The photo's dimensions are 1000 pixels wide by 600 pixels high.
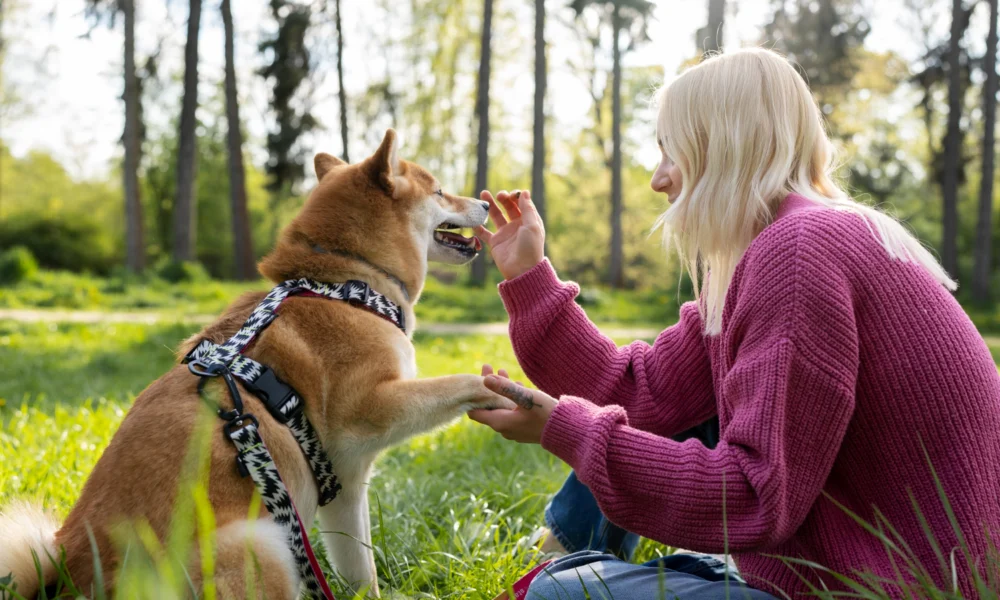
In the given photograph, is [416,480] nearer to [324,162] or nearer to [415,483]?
[415,483]

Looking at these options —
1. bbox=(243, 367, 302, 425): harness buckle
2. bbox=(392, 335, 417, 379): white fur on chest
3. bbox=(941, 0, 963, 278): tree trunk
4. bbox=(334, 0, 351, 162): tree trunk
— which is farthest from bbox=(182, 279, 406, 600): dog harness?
bbox=(941, 0, 963, 278): tree trunk

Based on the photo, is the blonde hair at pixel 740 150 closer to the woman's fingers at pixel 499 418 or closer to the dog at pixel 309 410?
the woman's fingers at pixel 499 418

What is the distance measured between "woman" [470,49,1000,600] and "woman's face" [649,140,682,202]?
172 mm

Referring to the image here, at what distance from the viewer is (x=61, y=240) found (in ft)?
72.0

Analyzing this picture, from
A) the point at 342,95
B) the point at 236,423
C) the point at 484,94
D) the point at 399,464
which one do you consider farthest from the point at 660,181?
the point at 342,95

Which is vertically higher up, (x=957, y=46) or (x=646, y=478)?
(x=957, y=46)

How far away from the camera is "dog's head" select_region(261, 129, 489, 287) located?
8.58 feet

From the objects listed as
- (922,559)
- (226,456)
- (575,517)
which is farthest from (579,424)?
(575,517)

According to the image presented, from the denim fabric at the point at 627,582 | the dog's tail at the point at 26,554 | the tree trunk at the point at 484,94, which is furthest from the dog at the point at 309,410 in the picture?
the tree trunk at the point at 484,94

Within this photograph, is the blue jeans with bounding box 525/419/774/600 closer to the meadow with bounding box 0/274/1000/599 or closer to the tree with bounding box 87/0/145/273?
the meadow with bounding box 0/274/1000/599

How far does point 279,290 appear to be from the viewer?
236cm

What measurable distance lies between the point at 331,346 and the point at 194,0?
15.0 m

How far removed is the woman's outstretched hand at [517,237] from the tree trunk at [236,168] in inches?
580

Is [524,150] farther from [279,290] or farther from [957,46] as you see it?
[279,290]
